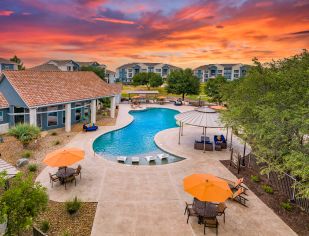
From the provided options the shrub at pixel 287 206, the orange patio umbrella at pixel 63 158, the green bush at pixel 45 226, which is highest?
the orange patio umbrella at pixel 63 158

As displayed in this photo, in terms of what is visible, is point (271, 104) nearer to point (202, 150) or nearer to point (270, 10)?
point (202, 150)

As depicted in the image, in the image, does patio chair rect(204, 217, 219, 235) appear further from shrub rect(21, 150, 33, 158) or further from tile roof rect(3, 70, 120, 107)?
tile roof rect(3, 70, 120, 107)

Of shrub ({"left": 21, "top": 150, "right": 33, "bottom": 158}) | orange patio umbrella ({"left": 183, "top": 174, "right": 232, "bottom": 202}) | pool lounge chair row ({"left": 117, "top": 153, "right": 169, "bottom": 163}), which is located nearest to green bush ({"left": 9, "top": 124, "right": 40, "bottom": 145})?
shrub ({"left": 21, "top": 150, "right": 33, "bottom": 158})

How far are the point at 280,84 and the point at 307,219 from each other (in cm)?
839

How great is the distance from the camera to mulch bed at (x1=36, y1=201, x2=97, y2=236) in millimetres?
10641

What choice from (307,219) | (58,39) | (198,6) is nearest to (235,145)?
(307,219)

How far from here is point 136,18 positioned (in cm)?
3156

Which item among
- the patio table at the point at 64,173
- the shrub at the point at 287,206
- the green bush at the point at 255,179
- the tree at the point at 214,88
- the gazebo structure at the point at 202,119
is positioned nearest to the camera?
the shrub at the point at 287,206

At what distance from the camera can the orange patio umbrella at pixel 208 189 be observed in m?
10.4

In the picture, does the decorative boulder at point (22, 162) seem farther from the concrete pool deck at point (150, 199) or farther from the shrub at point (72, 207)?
the shrub at point (72, 207)

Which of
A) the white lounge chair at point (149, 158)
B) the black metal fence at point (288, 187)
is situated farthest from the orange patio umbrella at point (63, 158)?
the black metal fence at point (288, 187)

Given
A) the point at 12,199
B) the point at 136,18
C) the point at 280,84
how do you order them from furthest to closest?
1. the point at 136,18
2. the point at 280,84
3. the point at 12,199

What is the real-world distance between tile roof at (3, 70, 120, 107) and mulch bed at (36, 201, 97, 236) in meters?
15.3

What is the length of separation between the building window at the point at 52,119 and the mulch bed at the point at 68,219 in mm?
17920
